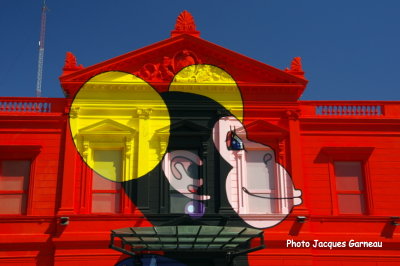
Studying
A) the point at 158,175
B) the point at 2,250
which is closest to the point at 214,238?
the point at 158,175

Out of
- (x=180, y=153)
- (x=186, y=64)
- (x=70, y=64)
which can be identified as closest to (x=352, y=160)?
(x=180, y=153)

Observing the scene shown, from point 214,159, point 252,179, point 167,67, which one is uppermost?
point 167,67

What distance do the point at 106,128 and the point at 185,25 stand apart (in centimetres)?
443

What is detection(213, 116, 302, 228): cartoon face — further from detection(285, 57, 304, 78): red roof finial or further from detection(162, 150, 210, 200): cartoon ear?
detection(285, 57, 304, 78): red roof finial

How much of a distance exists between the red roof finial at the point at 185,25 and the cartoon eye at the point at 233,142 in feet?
11.8

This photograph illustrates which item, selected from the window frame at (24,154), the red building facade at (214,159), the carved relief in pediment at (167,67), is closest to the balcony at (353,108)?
the red building facade at (214,159)

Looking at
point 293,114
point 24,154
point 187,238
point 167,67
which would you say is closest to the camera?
point 187,238

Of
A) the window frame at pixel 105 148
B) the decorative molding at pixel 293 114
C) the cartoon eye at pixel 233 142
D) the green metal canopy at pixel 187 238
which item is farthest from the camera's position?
the decorative molding at pixel 293 114

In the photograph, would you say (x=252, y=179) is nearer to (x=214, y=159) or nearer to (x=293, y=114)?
(x=214, y=159)

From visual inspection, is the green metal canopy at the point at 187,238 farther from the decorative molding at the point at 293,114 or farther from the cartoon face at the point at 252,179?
the decorative molding at the point at 293,114

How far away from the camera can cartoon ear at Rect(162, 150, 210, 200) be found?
1691 centimetres

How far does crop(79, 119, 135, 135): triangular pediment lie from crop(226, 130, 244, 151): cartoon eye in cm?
304

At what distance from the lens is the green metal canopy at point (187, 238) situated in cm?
1388

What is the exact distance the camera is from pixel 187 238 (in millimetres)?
14633
